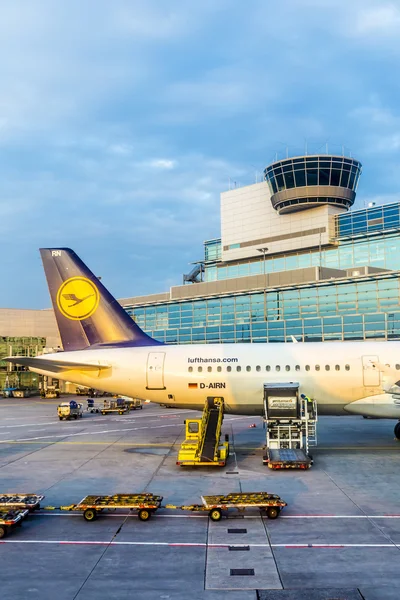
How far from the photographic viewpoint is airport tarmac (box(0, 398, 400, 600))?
34.3 feet

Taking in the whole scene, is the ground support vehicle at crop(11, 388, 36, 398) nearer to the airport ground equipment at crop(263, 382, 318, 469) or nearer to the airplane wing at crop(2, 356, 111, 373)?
the airplane wing at crop(2, 356, 111, 373)

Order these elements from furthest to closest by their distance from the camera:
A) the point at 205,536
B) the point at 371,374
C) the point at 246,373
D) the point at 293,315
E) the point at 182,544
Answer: the point at 293,315 → the point at 246,373 → the point at 371,374 → the point at 205,536 → the point at 182,544

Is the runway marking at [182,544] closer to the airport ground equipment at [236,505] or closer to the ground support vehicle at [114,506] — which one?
the ground support vehicle at [114,506]

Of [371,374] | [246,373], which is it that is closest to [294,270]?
[371,374]

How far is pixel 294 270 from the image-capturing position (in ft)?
243

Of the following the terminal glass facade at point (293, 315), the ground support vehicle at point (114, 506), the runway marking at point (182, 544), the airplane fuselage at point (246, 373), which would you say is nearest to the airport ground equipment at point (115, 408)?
the airplane fuselage at point (246, 373)

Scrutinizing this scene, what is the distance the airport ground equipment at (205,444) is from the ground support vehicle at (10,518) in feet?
30.2

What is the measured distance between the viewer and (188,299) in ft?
266

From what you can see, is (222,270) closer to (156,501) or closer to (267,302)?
(267,302)

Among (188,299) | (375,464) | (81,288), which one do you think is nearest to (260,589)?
(375,464)

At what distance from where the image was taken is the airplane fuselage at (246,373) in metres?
27.8

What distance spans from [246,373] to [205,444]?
591 centimetres

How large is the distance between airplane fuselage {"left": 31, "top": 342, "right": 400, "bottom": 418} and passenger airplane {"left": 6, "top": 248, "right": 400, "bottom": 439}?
0.05 meters

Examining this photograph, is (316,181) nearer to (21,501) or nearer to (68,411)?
(68,411)
